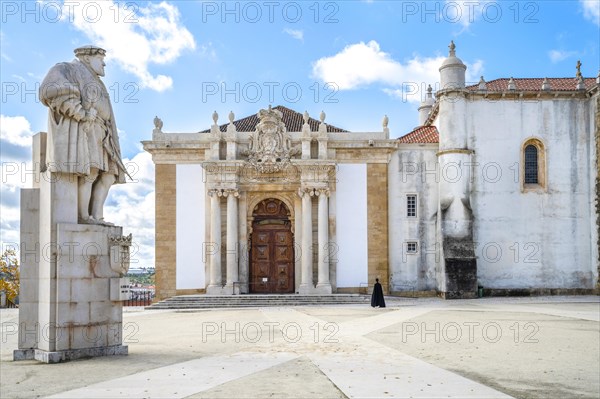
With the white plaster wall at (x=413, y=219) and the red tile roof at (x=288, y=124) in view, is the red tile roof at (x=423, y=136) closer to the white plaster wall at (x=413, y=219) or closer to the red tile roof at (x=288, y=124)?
the white plaster wall at (x=413, y=219)

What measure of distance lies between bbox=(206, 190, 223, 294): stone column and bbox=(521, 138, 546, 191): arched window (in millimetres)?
13505

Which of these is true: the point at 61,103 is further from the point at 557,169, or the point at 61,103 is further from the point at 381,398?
the point at 557,169

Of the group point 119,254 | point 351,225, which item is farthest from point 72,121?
point 351,225

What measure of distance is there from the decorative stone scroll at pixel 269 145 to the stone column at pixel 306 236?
164cm

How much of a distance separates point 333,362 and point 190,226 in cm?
1843

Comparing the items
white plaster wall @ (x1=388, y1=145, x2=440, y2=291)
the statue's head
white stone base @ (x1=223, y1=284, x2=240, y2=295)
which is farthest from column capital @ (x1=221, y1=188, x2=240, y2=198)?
the statue's head

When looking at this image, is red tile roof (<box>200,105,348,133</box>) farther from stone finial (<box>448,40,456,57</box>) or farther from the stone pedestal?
the stone pedestal

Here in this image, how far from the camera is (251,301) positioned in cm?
2430

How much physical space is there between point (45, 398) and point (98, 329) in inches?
119

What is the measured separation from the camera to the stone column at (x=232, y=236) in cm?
2605

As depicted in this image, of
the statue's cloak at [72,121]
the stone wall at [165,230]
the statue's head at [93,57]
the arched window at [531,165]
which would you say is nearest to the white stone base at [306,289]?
the stone wall at [165,230]

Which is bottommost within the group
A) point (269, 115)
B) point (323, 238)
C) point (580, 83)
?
point (323, 238)

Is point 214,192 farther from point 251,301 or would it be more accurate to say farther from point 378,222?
point 378,222

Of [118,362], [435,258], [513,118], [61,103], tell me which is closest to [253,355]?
[118,362]
